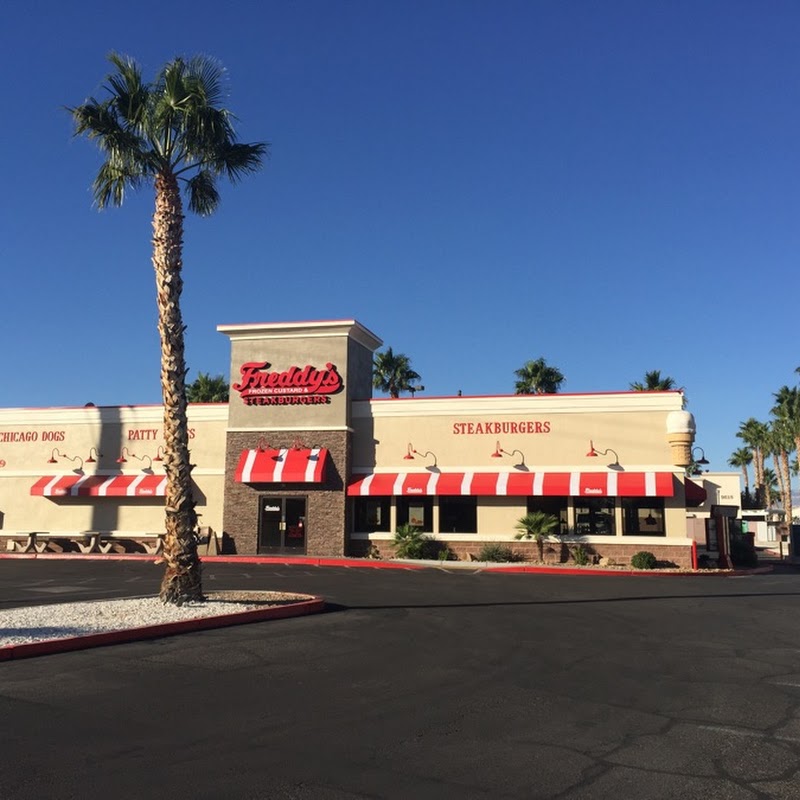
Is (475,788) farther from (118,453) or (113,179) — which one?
(118,453)

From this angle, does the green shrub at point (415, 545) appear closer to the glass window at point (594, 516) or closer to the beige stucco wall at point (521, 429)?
the beige stucco wall at point (521, 429)

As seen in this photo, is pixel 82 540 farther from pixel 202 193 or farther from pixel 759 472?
pixel 759 472

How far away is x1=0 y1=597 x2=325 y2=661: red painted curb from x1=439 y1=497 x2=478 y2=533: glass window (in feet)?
48.4

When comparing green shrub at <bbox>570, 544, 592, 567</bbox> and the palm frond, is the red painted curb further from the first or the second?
green shrub at <bbox>570, 544, 592, 567</bbox>

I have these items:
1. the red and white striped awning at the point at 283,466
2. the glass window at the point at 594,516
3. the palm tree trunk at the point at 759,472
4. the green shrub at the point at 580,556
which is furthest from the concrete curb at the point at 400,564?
the palm tree trunk at the point at 759,472

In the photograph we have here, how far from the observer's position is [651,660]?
10055 millimetres

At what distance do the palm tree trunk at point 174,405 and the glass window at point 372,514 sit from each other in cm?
1564

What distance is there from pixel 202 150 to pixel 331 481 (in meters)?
16.1

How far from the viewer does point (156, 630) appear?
11.5 metres

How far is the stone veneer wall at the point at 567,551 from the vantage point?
26859 mm

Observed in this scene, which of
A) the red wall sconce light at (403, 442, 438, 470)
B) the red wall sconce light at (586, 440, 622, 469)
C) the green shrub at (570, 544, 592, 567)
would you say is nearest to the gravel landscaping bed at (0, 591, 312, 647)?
the green shrub at (570, 544, 592, 567)

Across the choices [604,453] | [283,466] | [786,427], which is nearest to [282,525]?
[283,466]

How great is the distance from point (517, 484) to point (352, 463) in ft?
21.5

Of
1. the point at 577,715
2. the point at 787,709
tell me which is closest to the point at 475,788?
the point at 577,715
